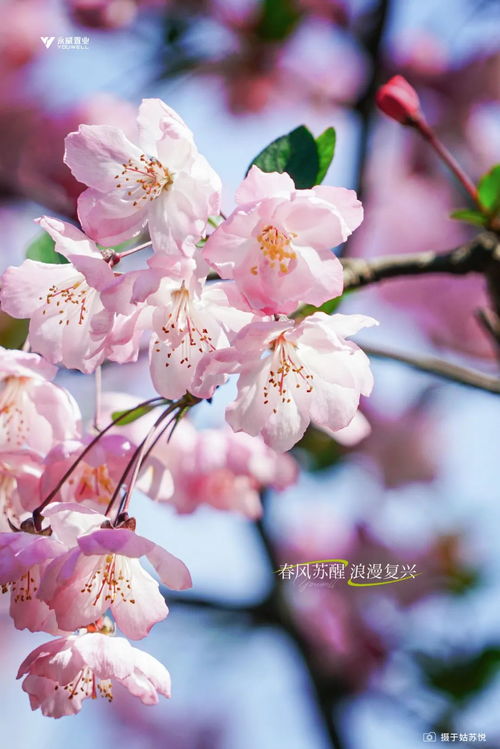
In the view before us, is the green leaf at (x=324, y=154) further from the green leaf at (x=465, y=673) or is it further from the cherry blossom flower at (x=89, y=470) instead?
the green leaf at (x=465, y=673)

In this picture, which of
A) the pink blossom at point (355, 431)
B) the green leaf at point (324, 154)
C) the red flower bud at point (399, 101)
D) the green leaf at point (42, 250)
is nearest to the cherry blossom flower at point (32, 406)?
the green leaf at point (42, 250)

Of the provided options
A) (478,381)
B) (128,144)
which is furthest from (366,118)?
(128,144)

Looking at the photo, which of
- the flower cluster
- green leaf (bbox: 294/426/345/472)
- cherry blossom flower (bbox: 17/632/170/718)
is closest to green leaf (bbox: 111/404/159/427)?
the flower cluster

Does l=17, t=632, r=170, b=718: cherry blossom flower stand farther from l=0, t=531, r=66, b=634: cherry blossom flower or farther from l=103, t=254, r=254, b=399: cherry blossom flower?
l=103, t=254, r=254, b=399: cherry blossom flower

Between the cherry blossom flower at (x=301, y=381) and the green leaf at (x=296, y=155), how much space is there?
16cm

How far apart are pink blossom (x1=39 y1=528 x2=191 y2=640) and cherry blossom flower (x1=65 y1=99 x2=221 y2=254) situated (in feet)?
0.86

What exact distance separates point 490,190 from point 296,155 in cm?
32

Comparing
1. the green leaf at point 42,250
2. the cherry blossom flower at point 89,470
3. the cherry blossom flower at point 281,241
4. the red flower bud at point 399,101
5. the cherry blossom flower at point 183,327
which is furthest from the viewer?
the red flower bud at point 399,101

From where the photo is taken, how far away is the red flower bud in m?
1.15

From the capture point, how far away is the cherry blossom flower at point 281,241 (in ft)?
2.23

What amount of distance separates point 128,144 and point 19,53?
239 centimetres

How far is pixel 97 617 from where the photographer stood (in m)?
0.80

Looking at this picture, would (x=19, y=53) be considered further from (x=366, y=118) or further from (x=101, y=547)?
(x=101, y=547)

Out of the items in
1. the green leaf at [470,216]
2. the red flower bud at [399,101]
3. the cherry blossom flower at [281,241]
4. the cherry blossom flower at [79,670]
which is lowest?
the cherry blossom flower at [79,670]
